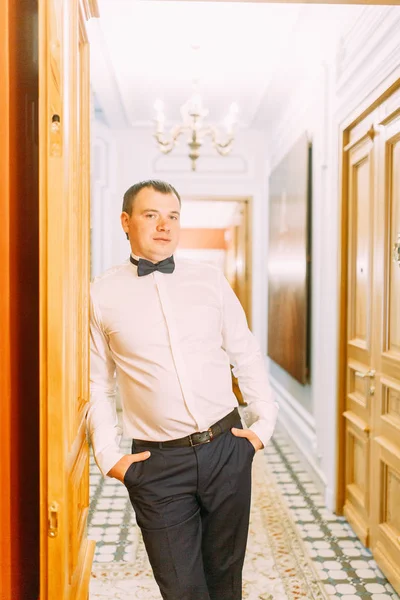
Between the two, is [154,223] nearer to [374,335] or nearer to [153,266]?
[153,266]

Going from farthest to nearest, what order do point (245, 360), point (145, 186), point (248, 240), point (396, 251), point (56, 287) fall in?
point (248, 240)
point (396, 251)
point (245, 360)
point (145, 186)
point (56, 287)

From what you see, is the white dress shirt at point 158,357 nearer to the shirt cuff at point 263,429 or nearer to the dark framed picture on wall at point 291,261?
the shirt cuff at point 263,429

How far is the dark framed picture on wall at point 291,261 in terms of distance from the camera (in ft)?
13.2

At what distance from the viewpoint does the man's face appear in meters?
1.70

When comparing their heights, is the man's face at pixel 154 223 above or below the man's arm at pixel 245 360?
above

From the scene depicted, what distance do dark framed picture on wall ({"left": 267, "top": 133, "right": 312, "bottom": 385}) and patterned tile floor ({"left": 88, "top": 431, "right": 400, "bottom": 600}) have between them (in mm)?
807

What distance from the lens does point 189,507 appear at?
63.9 inches

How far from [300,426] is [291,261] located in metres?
1.33

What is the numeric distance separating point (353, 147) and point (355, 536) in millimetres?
2140

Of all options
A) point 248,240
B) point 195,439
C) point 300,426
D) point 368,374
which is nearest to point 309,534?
point 368,374

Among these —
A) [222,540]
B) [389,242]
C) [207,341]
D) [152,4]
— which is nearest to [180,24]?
[152,4]

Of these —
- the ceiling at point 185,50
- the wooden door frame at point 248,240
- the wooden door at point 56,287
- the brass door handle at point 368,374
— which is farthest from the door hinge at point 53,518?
the wooden door frame at point 248,240

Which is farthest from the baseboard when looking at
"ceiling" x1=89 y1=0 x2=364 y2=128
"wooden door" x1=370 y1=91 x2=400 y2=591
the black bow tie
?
"ceiling" x1=89 y1=0 x2=364 y2=128

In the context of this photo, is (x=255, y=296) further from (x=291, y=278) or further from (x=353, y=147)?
(x=353, y=147)
